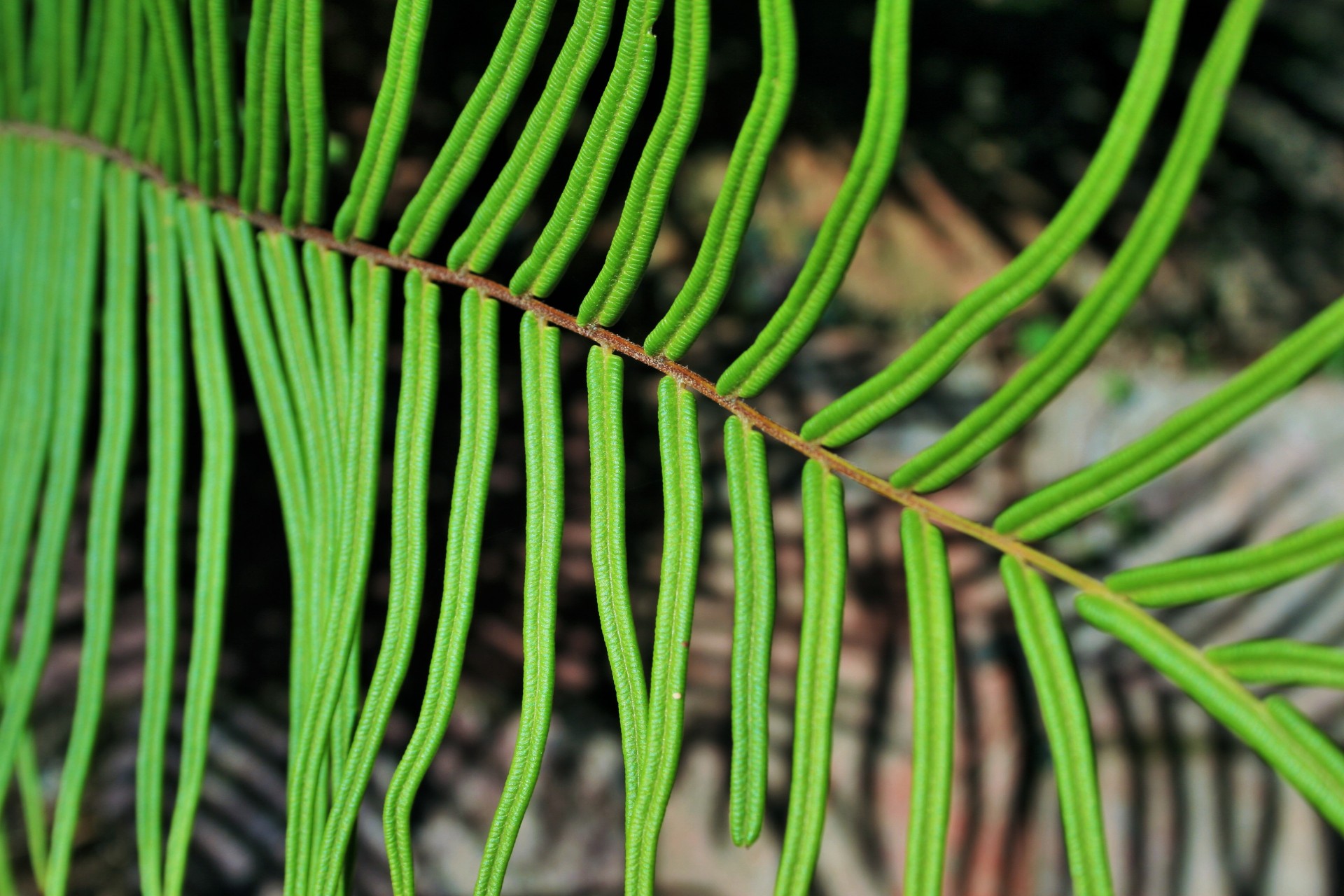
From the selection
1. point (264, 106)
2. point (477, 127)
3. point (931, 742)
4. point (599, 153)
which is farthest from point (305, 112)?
point (931, 742)

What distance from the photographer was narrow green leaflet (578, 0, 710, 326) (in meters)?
0.51

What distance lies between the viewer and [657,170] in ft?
1.74

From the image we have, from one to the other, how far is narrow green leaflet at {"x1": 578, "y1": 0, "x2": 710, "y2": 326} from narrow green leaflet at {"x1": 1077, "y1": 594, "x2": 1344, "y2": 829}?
32 centimetres

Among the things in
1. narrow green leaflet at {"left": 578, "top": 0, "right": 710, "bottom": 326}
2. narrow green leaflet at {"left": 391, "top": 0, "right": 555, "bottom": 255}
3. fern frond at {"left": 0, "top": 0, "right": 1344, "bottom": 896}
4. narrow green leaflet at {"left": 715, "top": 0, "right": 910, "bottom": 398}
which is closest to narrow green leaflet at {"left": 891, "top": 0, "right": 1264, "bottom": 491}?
fern frond at {"left": 0, "top": 0, "right": 1344, "bottom": 896}

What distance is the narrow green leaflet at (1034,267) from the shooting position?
434mm

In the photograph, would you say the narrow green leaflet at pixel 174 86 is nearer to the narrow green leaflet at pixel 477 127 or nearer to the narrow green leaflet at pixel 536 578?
the narrow green leaflet at pixel 477 127

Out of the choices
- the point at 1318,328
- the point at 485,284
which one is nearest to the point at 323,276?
the point at 485,284

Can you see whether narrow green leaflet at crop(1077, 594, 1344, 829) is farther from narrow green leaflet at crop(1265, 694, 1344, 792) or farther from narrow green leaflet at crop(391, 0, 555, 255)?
narrow green leaflet at crop(391, 0, 555, 255)

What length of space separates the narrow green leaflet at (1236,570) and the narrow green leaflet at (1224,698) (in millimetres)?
14

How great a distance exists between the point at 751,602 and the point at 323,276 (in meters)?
0.41

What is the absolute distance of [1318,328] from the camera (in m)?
0.41

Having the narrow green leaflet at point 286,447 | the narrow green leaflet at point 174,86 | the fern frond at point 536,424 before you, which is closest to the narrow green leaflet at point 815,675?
the fern frond at point 536,424

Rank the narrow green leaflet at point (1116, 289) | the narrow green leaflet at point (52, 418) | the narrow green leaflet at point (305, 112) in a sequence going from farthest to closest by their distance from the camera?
the narrow green leaflet at point (52, 418) < the narrow green leaflet at point (305, 112) < the narrow green leaflet at point (1116, 289)

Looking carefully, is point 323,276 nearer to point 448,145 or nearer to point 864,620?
point 448,145
